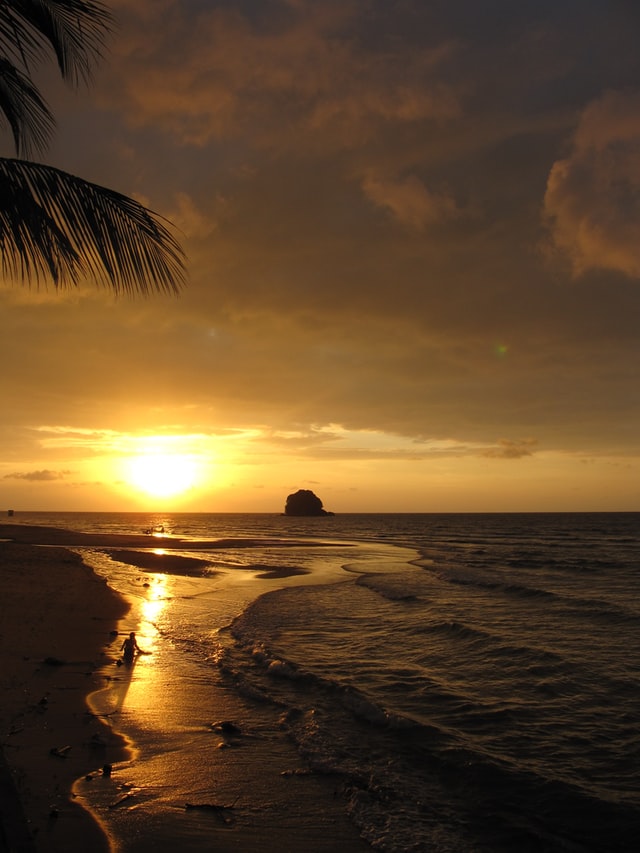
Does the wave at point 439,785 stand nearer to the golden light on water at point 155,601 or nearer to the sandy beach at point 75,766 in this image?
the sandy beach at point 75,766

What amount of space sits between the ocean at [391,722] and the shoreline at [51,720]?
0.35m

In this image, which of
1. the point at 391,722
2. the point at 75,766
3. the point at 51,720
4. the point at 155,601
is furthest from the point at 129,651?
the point at 155,601

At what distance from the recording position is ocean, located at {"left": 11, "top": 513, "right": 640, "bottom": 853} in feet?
20.1

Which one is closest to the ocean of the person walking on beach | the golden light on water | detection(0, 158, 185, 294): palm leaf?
the golden light on water

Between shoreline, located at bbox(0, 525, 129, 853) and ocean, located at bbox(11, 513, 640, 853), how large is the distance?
0.35 m

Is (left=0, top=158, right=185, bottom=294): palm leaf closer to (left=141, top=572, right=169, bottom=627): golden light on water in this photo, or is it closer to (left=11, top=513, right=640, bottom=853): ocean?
(left=11, top=513, right=640, bottom=853): ocean

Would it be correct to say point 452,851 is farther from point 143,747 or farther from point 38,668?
point 38,668

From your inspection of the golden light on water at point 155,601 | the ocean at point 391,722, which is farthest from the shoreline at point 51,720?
the golden light on water at point 155,601

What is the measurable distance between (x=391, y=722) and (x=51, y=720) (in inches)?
192

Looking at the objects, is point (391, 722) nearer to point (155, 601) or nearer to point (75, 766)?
point (75, 766)

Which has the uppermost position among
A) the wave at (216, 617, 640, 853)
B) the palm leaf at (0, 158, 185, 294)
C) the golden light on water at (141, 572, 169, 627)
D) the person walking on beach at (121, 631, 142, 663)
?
the palm leaf at (0, 158, 185, 294)

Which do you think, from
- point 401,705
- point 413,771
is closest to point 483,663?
point 401,705

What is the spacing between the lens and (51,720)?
7961mm

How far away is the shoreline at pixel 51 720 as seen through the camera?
5039mm
